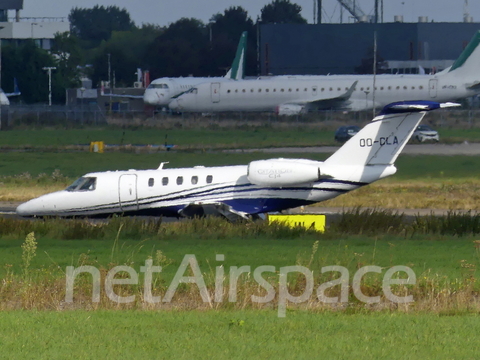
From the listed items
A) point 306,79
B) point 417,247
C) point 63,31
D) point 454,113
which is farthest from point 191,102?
point 417,247

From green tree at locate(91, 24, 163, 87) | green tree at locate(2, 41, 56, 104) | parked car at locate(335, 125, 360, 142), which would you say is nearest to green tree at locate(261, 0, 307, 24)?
green tree at locate(91, 24, 163, 87)

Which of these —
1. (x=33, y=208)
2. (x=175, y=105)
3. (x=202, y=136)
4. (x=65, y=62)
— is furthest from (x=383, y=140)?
(x=65, y=62)

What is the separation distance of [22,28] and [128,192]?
107 m

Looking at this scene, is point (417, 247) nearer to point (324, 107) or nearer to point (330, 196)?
point (330, 196)

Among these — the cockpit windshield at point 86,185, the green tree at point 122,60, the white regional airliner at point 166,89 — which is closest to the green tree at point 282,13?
the green tree at point 122,60

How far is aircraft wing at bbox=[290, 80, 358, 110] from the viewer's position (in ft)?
269

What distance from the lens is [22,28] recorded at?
421 feet

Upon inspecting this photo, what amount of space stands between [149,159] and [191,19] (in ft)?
273

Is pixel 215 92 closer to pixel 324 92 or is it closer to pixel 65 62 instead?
pixel 324 92

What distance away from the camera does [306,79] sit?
84.5m

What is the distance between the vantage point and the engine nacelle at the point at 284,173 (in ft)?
85.7

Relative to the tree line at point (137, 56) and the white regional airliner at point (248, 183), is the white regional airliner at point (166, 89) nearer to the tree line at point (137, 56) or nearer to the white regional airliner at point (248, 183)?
the tree line at point (137, 56)

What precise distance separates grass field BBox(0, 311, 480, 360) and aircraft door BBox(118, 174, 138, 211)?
14.1 meters

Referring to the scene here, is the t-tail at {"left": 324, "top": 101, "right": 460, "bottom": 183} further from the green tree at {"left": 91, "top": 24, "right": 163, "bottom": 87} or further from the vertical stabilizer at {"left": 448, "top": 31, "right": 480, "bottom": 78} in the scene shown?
the green tree at {"left": 91, "top": 24, "right": 163, "bottom": 87}
